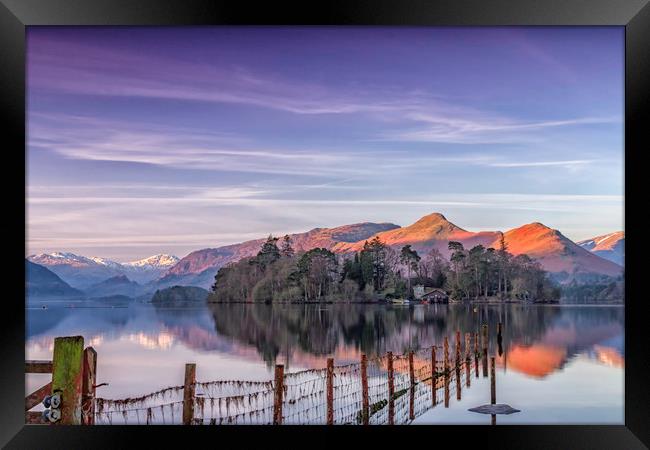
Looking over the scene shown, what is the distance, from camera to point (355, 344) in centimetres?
3097

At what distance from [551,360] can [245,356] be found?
32.1 ft

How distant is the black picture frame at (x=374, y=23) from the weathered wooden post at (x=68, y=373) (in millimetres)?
231

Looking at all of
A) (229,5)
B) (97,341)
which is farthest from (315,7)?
(97,341)

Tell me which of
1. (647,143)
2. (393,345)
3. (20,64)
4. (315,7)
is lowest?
(393,345)

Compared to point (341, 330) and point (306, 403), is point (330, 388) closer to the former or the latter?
point (306, 403)

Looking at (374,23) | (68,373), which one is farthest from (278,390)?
(374,23)

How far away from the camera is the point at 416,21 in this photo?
6438 millimetres

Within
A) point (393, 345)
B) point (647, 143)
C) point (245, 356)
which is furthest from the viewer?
point (393, 345)

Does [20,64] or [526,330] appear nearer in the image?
[20,64]

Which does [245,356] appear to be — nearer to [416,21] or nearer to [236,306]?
[236,306]

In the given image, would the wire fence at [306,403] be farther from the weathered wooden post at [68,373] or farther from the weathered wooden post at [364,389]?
the weathered wooden post at [68,373]

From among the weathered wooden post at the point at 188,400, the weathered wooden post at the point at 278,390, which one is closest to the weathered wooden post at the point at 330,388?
the weathered wooden post at the point at 278,390

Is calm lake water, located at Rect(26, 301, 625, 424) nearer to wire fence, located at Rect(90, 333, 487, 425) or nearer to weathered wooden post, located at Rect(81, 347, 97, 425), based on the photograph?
wire fence, located at Rect(90, 333, 487, 425)

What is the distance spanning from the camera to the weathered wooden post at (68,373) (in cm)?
630
